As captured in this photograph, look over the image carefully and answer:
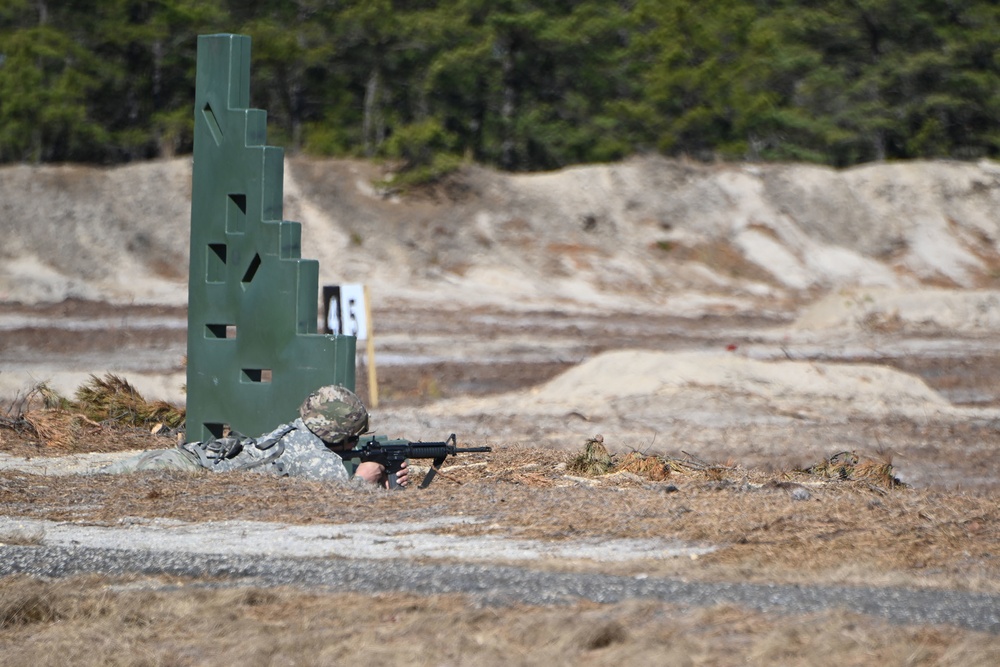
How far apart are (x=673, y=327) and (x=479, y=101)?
21.4 metres

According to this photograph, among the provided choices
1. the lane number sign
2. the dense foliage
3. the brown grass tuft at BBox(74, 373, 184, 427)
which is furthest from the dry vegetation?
the dense foliage

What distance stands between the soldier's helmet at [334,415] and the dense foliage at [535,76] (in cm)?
3436

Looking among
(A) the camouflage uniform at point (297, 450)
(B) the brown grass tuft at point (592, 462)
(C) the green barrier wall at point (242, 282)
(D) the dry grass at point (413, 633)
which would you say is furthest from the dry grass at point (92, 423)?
(D) the dry grass at point (413, 633)

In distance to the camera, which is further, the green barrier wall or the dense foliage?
the dense foliage

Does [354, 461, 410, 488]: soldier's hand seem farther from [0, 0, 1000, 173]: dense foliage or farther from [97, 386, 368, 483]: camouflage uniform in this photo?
[0, 0, 1000, 173]: dense foliage

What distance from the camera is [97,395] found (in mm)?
13008

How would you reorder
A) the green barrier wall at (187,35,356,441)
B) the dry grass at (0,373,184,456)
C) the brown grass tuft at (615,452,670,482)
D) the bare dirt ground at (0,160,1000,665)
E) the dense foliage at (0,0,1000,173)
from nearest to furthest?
the bare dirt ground at (0,160,1000,665) → the brown grass tuft at (615,452,670,482) → the green barrier wall at (187,35,356,441) → the dry grass at (0,373,184,456) → the dense foliage at (0,0,1000,173)

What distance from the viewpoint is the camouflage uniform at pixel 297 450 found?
30.3 ft

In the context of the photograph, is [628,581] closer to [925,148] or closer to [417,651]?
[417,651]

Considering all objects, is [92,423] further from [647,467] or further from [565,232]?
[565,232]

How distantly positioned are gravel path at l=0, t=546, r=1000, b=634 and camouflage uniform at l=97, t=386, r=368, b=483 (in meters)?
2.29

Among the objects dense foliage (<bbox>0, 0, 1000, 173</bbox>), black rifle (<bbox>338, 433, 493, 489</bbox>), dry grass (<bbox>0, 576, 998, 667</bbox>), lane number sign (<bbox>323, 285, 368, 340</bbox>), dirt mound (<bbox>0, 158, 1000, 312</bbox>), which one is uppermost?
dense foliage (<bbox>0, 0, 1000, 173</bbox>)

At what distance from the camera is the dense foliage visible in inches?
1821

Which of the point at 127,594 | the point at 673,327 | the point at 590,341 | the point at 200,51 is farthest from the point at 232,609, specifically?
the point at 673,327
